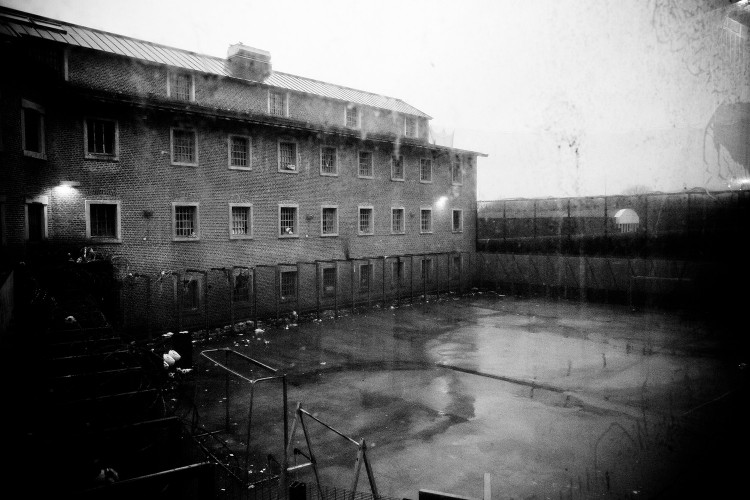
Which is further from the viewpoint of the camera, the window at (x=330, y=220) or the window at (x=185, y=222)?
the window at (x=330, y=220)

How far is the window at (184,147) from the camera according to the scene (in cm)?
1894

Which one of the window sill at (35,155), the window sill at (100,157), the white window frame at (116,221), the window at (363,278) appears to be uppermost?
the window sill at (100,157)

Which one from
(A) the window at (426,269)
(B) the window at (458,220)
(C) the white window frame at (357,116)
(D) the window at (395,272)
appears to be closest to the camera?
(D) the window at (395,272)

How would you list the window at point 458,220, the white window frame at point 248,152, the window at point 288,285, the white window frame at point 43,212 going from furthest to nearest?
the window at point 458,220
the window at point 288,285
the white window frame at point 248,152
the white window frame at point 43,212

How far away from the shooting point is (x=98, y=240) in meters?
16.8

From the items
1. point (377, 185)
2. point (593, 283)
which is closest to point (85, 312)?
point (377, 185)

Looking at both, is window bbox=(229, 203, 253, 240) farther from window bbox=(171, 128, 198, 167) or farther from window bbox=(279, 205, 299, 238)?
window bbox=(171, 128, 198, 167)

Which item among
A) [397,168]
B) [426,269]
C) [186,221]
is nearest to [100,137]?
[186,221]

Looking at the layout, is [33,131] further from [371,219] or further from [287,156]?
[371,219]

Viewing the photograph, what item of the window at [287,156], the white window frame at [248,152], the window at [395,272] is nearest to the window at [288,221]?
the window at [287,156]

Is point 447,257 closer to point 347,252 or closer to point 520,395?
point 347,252

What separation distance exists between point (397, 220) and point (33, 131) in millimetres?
18843

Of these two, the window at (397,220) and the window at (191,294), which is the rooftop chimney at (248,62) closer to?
the window at (397,220)

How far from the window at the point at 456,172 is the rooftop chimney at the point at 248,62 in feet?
46.3
